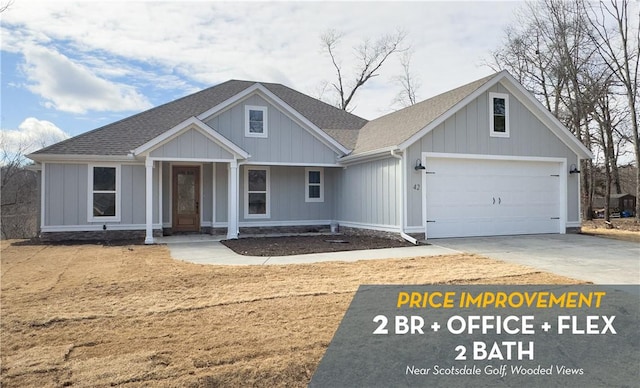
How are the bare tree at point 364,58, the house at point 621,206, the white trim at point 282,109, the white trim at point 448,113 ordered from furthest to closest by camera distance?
the bare tree at point 364,58, the house at point 621,206, the white trim at point 282,109, the white trim at point 448,113

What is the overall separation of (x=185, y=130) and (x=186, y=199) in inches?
116

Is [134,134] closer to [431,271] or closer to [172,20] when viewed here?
[172,20]

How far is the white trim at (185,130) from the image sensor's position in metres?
12.1

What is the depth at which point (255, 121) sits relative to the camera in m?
14.5

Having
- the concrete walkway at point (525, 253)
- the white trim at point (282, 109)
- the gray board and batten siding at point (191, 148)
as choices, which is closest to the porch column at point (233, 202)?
the gray board and batten siding at point (191, 148)

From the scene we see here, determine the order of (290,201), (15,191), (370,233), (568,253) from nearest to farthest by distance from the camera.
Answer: (568,253), (370,233), (290,201), (15,191)

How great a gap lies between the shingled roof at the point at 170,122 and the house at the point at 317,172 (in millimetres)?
72

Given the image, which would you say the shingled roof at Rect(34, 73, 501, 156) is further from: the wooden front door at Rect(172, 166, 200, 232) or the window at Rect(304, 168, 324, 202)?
the wooden front door at Rect(172, 166, 200, 232)

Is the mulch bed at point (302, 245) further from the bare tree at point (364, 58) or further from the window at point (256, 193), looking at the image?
the bare tree at point (364, 58)

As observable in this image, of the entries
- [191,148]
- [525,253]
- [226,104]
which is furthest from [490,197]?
[191,148]

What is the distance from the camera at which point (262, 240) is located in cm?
1286

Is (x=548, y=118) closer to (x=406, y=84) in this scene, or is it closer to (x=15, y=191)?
(x=406, y=84)

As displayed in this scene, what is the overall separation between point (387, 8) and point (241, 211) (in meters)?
7.73

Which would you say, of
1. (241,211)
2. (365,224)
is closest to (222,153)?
(241,211)
